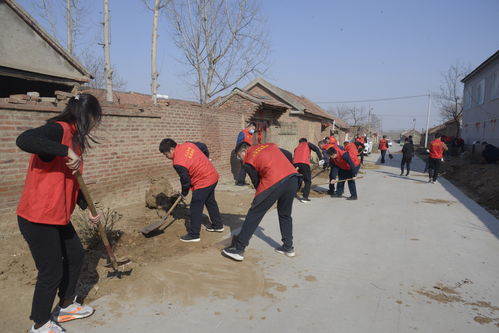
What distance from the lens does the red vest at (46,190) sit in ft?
7.27

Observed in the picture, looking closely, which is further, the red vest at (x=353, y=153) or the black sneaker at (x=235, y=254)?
the red vest at (x=353, y=153)

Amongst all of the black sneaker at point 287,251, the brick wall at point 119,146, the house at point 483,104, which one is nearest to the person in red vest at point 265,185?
the black sneaker at point 287,251

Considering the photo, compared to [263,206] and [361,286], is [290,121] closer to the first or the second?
[263,206]

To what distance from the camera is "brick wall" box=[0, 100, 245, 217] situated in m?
4.34

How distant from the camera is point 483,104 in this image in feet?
63.6

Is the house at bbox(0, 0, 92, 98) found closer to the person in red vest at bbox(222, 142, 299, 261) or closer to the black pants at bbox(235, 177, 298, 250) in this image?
the person in red vest at bbox(222, 142, 299, 261)

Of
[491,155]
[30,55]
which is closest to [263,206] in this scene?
[30,55]

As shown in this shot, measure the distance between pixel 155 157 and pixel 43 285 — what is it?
4.88 meters

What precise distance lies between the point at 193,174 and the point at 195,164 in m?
0.16

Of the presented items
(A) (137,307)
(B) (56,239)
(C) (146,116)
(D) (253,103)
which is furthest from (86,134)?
(D) (253,103)

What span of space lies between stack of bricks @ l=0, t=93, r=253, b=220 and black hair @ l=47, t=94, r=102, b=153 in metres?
2.79

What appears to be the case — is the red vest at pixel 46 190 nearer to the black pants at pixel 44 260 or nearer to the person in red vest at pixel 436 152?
the black pants at pixel 44 260

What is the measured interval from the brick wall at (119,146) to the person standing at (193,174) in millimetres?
1591

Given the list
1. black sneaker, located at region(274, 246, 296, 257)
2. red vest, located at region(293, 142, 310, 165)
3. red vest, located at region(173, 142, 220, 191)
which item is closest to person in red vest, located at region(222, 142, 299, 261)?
black sneaker, located at region(274, 246, 296, 257)
